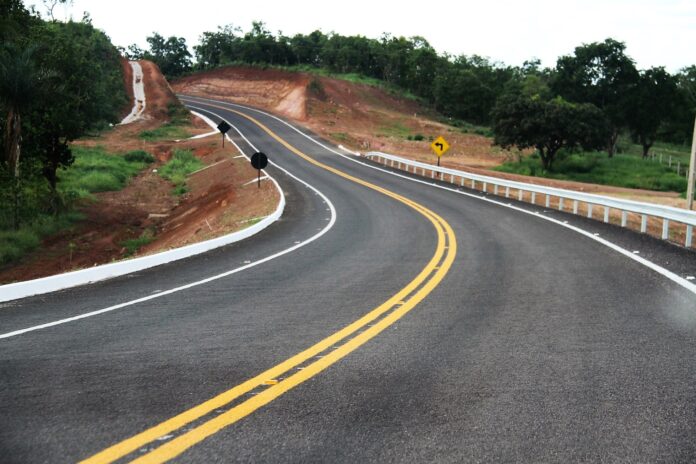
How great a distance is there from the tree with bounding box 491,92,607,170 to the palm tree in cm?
3859

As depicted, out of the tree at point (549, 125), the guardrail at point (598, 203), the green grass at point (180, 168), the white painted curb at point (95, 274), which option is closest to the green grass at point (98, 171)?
the green grass at point (180, 168)

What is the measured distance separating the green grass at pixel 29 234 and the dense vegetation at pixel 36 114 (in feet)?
0.17

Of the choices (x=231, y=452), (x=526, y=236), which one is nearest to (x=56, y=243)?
(x=526, y=236)

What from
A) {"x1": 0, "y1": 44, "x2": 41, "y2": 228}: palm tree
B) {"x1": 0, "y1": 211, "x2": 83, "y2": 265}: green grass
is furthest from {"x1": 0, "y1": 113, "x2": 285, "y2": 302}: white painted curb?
{"x1": 0, "y1": 44, "x2": 41, "y2": 228}: palm tree

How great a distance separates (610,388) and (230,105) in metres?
88.2

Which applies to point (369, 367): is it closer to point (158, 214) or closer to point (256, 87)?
point (158, 214)

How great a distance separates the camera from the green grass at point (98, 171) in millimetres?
36375

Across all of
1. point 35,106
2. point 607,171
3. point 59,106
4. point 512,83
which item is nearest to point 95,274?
point 35,106

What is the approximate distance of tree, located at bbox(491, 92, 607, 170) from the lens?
52031 millimetres

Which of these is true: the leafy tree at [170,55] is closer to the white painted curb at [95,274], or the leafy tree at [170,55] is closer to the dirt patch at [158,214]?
the dirt patch at [158,214]

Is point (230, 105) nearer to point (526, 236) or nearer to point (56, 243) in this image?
point (56, 243)

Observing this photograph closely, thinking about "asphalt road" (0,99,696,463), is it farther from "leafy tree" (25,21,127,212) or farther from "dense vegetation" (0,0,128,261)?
"leafy tree" (25,21,127,212)

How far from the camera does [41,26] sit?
110 feet

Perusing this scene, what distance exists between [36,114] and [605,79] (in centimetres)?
6574
